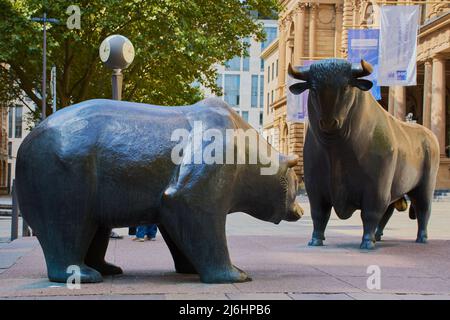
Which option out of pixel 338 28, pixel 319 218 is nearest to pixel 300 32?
pixel 338 28

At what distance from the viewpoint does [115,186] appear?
6.86 metres

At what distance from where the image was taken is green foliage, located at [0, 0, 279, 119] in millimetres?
30281

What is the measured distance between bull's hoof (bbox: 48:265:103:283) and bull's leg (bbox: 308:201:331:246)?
515cm

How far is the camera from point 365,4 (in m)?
56.9

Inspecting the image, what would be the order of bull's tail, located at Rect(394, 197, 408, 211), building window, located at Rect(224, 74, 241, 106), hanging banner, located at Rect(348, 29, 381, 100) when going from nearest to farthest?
bull's tail, located at Rect(394, 197, 408, 211)
hanging banner, located at Rect(348, 29, 381, 100)
building window, located at Rect(224, 74, 241, 106)

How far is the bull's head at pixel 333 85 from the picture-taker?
9.38 metres

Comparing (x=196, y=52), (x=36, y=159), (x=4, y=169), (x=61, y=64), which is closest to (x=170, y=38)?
(x=196, y=52)

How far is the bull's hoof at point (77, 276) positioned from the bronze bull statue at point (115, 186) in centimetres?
1

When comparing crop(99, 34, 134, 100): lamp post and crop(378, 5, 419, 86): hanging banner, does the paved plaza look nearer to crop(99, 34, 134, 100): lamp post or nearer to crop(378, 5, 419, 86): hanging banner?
crop(99, 34, 134, 100): lamp post

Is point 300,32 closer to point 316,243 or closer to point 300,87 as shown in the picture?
point 316,243

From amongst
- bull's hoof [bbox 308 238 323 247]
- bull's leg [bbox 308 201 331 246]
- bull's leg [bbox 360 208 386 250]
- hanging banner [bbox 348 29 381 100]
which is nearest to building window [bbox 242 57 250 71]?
hanging banner [bbox 348 29 381 100]

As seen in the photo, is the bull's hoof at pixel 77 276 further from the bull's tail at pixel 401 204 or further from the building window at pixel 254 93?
the building window at pixel 254 93

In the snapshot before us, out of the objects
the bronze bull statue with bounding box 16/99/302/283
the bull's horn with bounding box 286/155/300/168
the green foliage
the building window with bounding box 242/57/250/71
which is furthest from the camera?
the building window with bounding box 242/57/250/71
